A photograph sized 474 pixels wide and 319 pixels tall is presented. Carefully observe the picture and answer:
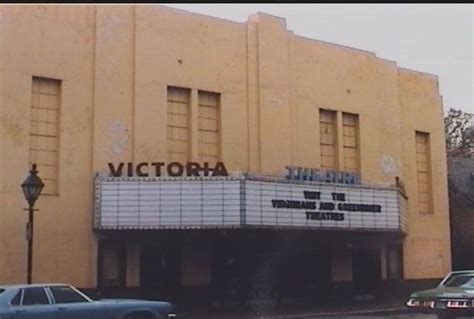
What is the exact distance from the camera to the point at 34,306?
48.1 feet

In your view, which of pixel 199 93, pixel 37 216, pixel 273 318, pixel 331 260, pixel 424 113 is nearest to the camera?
pixel 37 216

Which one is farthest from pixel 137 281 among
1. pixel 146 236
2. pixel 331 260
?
pixel 331 260

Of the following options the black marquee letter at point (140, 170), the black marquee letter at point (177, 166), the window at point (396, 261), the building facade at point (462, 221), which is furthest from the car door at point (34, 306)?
the building facade at point (462, 221)

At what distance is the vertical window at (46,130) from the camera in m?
22.8

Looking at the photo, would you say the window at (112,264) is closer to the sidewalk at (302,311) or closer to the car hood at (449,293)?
the sidewalk at (302,311)

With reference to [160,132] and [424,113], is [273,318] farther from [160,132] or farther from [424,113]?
[424,113]


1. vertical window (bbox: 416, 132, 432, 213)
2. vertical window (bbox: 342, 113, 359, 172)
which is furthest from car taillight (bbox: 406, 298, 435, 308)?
vertical window (bbox: 416, 132, 432, 213)

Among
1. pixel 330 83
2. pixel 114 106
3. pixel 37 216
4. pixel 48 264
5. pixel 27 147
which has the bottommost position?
pixel 48 264

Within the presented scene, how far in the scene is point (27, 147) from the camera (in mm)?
22344

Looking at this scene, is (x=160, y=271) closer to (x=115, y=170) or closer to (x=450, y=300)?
(x=115, y=170)

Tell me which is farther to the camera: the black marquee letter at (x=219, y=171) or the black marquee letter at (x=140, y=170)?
the black marquee letter at (x=219, y=171)

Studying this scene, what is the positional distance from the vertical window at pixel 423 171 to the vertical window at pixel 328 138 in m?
5.18

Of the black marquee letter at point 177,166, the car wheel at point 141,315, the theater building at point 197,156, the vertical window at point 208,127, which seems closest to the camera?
the car wheel at point 141,315

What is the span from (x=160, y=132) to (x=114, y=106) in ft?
5.78
